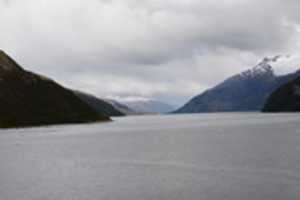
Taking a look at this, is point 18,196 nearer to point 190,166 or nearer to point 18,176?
point 18,176

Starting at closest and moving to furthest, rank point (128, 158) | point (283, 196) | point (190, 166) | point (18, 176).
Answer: point (283, 196) → point (18, 176) → point (190, 166) → point (128, 158)

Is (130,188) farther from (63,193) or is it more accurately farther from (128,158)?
(128,158)

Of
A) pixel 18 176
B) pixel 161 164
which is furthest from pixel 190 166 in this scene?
pixel 18 176

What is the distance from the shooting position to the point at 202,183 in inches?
2539

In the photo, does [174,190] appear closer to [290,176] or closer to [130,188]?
[130,188]

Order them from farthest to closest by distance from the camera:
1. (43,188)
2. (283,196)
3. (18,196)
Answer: (43,188) < (18,196) < (283,196)

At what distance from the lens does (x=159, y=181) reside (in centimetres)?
6744

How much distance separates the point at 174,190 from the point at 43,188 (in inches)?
733

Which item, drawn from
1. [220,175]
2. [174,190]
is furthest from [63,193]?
[220,175]

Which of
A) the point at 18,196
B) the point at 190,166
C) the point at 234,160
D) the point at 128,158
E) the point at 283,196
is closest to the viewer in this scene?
the point at 283,196

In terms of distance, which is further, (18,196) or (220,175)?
(220,175)

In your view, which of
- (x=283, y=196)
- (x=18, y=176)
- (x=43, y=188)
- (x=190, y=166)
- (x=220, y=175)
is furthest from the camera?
(x=190, y=166)

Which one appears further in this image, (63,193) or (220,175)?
(220,175)

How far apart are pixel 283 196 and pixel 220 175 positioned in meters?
18.9
